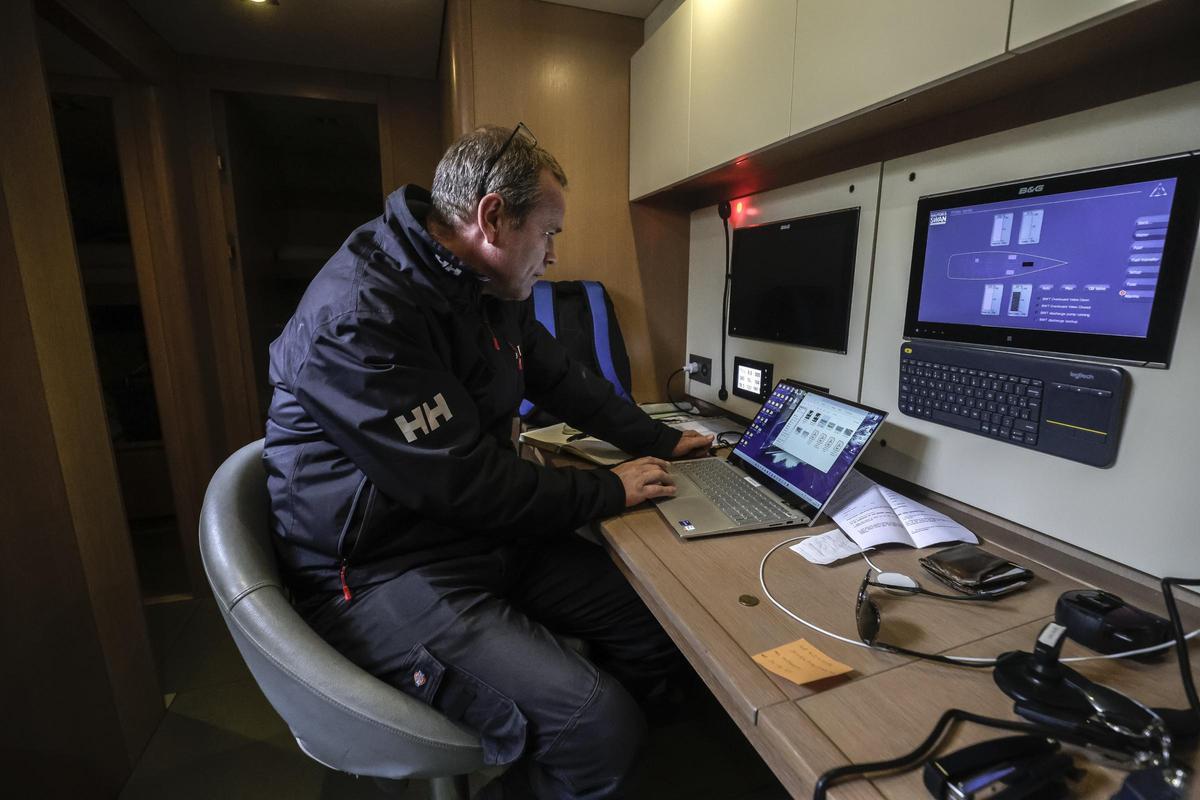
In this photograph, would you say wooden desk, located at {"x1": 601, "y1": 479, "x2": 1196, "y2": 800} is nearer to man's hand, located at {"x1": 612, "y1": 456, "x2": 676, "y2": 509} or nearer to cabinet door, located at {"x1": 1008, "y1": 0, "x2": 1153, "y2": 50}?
man's hand, located at {"x1": 612, "y1": 456, "x2": 676, "y2": 509}

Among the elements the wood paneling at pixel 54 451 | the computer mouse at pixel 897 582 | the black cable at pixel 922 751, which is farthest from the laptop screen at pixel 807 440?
the wood paneling at pixel 54 451

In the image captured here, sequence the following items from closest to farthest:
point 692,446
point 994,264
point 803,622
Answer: point 803,622 → point 994,264 → point 692,446

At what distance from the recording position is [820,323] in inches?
53.2

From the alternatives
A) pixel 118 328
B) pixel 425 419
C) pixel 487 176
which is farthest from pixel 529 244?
pixel 118 328

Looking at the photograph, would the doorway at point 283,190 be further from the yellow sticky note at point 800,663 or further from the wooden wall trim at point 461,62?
the yellow sticky note at point 800,663

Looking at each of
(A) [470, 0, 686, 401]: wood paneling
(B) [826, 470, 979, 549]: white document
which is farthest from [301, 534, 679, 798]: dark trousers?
(A) [470, 0, 686, 401]: wood paneling

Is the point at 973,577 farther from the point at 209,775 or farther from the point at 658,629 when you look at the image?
the point at 209,775

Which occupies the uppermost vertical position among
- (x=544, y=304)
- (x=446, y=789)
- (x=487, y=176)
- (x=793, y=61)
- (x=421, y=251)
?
(x=793, y=61)

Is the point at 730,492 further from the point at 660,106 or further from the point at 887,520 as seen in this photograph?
the point at 660,106

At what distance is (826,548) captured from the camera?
0.89 metres

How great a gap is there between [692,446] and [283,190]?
4050 millimetres

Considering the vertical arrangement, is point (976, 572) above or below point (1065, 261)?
below

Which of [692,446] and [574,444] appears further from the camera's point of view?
[574,444]

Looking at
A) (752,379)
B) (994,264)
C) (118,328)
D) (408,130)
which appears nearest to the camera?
(994,264)
